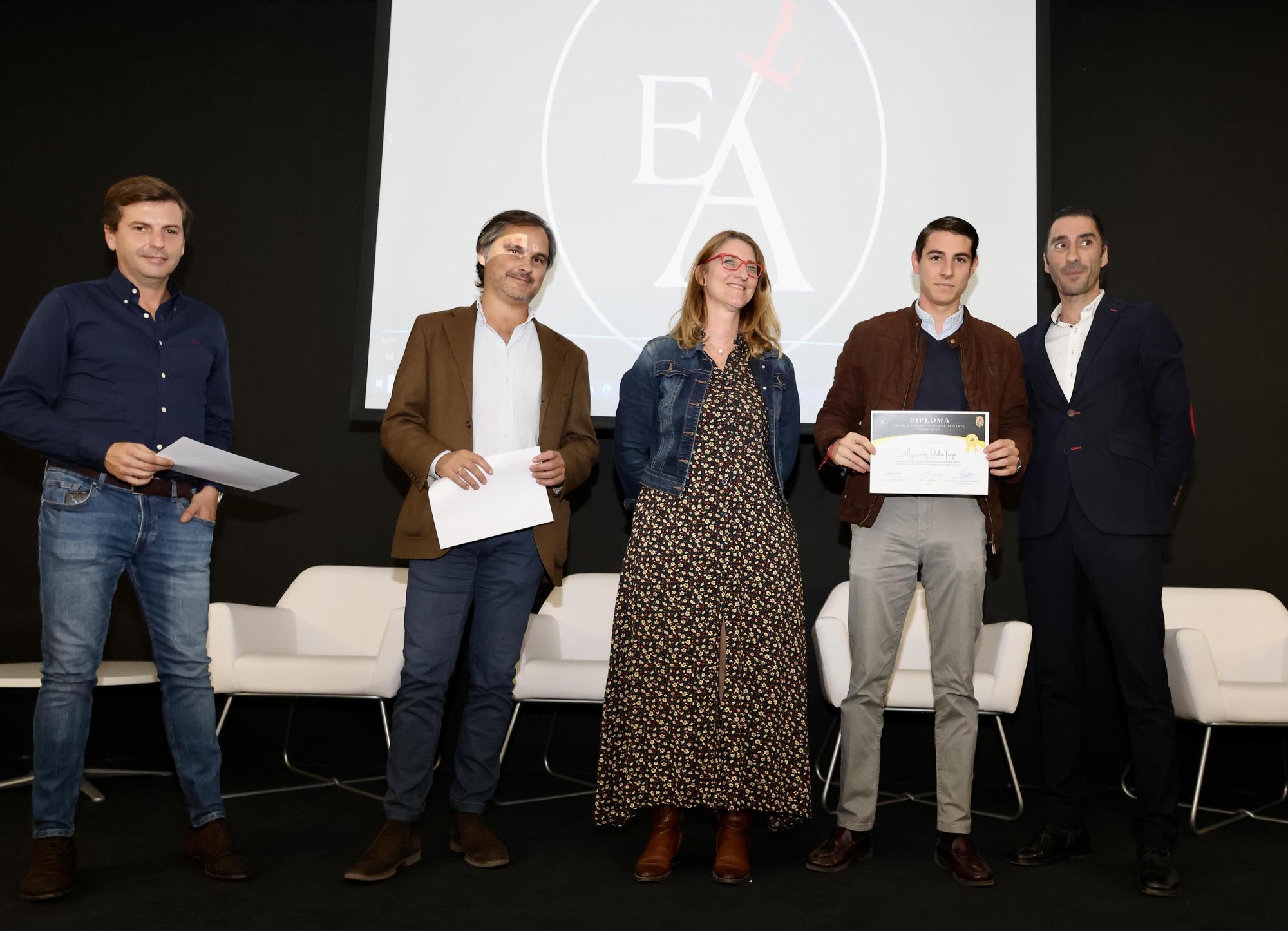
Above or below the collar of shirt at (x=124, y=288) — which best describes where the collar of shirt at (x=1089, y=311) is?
above

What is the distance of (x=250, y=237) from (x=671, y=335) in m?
2.27

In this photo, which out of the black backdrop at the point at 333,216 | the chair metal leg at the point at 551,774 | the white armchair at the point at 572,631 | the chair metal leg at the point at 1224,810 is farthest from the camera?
the black backdrop at the point at 333,216

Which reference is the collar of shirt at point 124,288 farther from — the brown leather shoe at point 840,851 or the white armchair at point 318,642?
the brown leather shoe at point 840,851

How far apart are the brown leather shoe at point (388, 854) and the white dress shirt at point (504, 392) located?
3.31 feet

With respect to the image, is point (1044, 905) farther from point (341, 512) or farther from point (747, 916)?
point (341, 512)

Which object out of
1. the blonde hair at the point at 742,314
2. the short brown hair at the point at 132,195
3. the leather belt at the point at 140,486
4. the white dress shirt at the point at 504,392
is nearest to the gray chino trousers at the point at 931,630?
the blonde hair at the point at 742,314

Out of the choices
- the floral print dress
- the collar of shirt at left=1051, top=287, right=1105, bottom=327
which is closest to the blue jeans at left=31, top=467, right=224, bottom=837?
the floral print dress

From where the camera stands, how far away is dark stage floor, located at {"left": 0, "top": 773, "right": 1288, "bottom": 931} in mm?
2379

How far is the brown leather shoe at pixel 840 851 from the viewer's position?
2.78 metres

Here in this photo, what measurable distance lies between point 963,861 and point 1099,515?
100cm

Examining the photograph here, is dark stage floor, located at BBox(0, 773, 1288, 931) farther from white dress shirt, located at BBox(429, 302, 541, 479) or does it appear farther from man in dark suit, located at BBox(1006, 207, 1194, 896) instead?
white dress shirt, located at BBox(429, 302, 541, 479)

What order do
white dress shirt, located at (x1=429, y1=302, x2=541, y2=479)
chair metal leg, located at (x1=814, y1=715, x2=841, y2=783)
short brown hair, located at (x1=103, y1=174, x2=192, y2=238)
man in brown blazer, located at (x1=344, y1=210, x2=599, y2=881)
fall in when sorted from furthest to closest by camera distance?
chair metal leg, located at (x1=814, y1=715, x2=841, y2=783) < white dress shirt, located at (x1=429, y1=302, x2=541, y2=479) < man in brown blazer, located at (x1=344, y1=210, x2=599, y2=881) < short brown hair, located at (x1=103, y1=174, x2=192, y2=238)

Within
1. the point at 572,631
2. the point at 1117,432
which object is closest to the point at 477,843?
the point at 572,631

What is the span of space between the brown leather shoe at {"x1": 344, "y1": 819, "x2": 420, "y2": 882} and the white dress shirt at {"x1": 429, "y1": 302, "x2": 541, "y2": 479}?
1007 mm
